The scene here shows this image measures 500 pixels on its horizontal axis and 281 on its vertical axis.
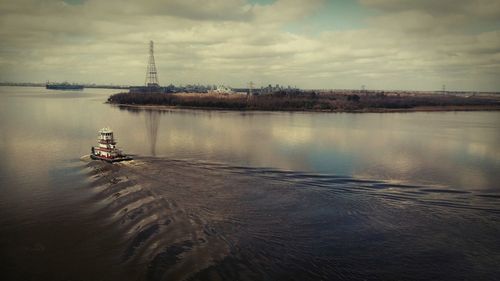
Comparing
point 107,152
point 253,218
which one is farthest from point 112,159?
point 253,218

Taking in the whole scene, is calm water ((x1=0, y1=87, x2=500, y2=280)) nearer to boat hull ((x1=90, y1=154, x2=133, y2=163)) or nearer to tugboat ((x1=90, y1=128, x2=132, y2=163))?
boat hull ((x1=90, y1=154, x2=133, y2=163))

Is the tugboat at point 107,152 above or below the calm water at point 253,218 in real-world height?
above

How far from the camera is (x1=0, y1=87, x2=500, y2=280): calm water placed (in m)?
8.30

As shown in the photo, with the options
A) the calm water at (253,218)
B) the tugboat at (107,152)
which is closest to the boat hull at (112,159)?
the tugboat at (107,152)

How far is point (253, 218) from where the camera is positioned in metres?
11.0

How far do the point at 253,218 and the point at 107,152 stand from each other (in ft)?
A: 35.3

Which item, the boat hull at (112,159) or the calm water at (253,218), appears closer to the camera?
the calm water at (253,218)

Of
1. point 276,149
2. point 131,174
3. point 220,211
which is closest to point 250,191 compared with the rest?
point 220,211

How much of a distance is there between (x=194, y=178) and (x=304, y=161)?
21.4 ft

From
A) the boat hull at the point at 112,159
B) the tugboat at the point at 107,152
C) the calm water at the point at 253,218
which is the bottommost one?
the calm water at the point at 253,218

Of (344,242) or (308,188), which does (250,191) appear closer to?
(308,188)

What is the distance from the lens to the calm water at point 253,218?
8297 mm

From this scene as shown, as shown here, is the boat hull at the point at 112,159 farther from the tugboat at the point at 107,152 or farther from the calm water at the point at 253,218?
the calm water at the point at 253,218

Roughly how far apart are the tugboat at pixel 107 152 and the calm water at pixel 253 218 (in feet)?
3.63
